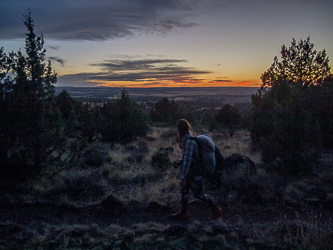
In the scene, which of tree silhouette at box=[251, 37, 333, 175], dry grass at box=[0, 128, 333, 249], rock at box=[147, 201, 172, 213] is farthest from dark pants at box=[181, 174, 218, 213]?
tree silhouette at box=[251, 37, 333, 175]

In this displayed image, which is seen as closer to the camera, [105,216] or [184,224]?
[184,224]

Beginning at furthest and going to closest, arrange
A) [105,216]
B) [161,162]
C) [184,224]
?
[161,162] < [105,216] < [184,224]

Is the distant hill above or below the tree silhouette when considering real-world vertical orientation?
above

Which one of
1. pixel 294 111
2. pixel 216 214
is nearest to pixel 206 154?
pixel 216 214

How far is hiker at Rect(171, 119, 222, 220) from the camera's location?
14.5 ft

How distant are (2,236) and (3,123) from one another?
302 centimetres

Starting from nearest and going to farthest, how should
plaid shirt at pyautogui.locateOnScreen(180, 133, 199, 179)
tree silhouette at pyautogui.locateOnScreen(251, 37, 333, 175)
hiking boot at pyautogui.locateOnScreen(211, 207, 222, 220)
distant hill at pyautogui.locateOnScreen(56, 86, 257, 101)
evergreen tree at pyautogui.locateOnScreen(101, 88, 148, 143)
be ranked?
plaid shirt at pyautogui.locateOnScreen(180, 133, 199, 179) < hiking boot at pyautogui.locateOnScreen(211, 207, 222, 220) < tree silhouette at pyautogui.locateOnScreen(251, 37, 333, 175) < evergreen tree at pyautogui.locateOnScreen(101, 88, 148, 143) < distant hill at pyautogui.locateOnScreen(56, 86, 257, 101)

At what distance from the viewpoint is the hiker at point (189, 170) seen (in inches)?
174

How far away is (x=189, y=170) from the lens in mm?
4617

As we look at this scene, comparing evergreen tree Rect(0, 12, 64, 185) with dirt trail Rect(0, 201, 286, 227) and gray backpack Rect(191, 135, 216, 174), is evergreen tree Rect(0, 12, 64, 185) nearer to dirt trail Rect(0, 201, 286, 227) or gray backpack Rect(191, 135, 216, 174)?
dirt trail Rect(0, 201, 286, 227)

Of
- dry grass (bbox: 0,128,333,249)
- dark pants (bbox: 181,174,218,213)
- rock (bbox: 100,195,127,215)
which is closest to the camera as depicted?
dry grass (bbox: 0,128,333,249)

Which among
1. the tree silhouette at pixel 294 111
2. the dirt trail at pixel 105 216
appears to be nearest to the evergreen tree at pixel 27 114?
the dirt trail at pixel 105 216

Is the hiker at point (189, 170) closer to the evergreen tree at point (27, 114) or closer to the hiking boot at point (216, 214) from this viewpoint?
the hiking boot at point (216, 214)

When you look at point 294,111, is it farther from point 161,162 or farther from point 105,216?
point 105,216
